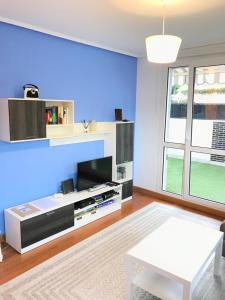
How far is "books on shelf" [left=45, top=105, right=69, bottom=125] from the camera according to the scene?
3.18 m

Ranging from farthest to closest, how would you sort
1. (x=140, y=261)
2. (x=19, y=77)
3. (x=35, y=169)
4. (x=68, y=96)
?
(x=68, y=96)
(x=35, y=169)
(x=19, y=77)
(x=140, y=261)

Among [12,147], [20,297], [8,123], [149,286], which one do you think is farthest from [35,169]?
[149,286]

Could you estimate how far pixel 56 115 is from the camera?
10.8 ft

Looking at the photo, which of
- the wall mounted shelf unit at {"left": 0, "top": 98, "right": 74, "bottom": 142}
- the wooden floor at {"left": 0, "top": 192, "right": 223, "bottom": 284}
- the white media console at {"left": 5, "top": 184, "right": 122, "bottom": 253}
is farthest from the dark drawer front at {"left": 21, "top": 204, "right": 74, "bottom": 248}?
the wall mounted shelf unit at {"left": 0, "top": 98, "right": 74, "bottom": 142}

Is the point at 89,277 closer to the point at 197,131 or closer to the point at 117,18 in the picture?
the point at 117,18

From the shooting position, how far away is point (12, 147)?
117 inches

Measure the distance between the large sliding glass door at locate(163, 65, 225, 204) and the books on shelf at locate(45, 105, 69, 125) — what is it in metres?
1.98

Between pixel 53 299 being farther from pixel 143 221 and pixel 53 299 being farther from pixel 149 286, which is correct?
pixel 143 221

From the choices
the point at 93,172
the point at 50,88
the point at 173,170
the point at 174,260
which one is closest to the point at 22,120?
the point at 50,88

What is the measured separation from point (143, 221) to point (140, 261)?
5.34 feet

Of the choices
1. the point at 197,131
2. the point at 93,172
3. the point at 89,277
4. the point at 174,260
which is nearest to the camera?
the point at 174,260

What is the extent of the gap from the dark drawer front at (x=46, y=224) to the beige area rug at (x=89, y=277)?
1.15ft

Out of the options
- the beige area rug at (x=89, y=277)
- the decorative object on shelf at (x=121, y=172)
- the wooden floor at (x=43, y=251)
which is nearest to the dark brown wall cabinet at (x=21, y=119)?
the wooden floor at (x=43, y=251)

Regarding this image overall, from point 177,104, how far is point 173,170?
4.04 feet
